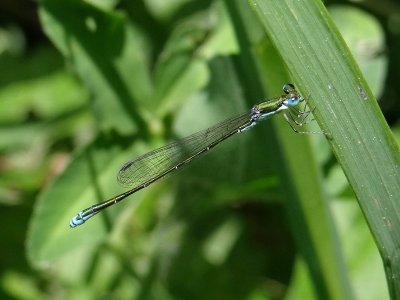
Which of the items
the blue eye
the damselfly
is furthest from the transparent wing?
the blue eye

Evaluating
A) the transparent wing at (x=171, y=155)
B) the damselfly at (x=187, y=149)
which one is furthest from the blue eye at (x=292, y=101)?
the transparent wing at (x=171, y=155)

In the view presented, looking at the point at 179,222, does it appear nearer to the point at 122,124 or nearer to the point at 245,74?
the point at 122,124

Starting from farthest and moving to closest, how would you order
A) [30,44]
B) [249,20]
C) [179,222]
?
[30,44]
[179,222]
[249,20]

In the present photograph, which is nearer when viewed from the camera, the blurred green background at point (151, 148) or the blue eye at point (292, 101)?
the blue eye at point (292, 101)

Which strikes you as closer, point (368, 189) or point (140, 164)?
point (368, 189)

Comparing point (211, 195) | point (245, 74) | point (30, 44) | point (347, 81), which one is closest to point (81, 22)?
point (245, 74)

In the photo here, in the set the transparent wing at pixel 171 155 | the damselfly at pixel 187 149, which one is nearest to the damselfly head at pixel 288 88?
the damselfly at pixel 187 149

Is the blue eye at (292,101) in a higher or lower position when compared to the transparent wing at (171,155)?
lower

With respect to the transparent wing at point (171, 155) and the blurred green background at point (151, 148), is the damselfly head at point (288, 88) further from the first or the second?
the transparent wing at point (171, 155)
